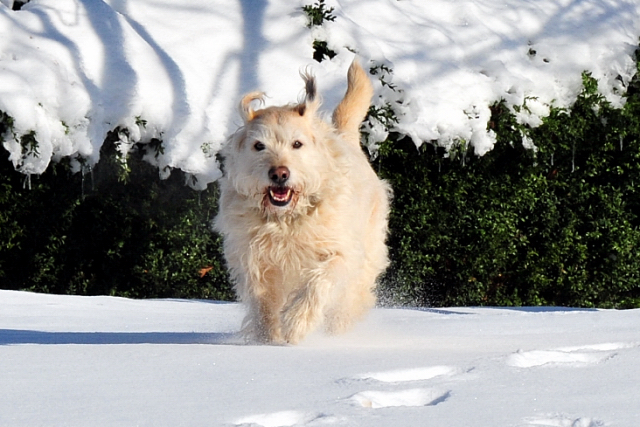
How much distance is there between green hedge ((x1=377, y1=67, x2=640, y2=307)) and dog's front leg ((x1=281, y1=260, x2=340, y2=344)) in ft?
10.6

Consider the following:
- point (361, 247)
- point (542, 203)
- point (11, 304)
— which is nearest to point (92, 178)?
point (11, 304)

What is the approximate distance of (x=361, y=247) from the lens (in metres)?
5.04

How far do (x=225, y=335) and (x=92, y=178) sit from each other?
2.36 meters

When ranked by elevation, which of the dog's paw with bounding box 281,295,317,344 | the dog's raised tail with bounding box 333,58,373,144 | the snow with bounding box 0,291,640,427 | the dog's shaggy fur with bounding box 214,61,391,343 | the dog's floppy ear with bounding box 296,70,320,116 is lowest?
the snow with bounding box 0,291,640,427

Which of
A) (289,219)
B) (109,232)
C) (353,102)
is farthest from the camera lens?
(109,232)

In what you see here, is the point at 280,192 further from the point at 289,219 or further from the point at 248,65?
the point at 248,65

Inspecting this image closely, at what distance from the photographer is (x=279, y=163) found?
178 inches

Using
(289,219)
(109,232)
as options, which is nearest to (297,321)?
(289,219)

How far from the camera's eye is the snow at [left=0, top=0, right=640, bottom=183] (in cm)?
695

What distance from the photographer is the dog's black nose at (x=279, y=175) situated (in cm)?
450

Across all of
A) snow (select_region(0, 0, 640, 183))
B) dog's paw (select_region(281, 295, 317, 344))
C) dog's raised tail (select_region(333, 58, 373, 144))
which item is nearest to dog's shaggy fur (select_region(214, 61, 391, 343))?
dog's paw (select_region(281, 295, 317, 344))

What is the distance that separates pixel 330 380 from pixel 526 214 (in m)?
5.53

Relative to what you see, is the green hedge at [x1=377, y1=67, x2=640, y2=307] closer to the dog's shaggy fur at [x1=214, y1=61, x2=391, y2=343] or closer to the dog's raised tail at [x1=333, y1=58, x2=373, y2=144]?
the dog's raised tail at [x1=333, y1=58, x2=373, y2=144]

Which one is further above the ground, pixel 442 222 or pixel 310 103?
pixel 310 103
